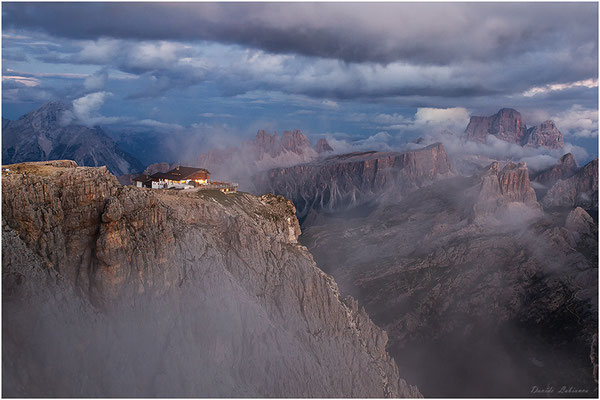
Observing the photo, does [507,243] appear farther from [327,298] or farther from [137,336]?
[137,336]

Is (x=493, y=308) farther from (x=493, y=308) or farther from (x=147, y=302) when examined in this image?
(x=147, y=302)

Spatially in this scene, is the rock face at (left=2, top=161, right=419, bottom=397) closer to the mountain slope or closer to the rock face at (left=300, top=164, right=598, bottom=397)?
the rock face at (left=300, top=164, right=598, bottom=397)

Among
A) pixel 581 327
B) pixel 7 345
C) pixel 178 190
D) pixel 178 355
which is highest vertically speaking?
pixel 178 190

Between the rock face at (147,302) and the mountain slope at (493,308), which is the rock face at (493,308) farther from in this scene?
the rock face at (147,302)

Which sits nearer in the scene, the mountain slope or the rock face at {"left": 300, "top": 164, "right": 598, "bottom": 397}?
the rock face at {"left": 300, "top": 164, "right": 598, "bottom": 397}

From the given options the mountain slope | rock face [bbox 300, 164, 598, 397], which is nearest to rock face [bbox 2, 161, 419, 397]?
rock face [bbox 300, 164, 598, 397]

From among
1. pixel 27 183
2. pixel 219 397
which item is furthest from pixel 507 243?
pixel 27 183

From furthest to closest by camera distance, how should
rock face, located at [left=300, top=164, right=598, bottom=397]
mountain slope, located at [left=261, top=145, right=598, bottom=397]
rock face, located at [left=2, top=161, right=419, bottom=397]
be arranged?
mountain slope, located at [left=261, top=145, right=598, bottom=397] < rock face, located at [left=300, top=164, right=598, bottom=397] < rock face, located at [left=2, top=161, right=419, bottom=397]

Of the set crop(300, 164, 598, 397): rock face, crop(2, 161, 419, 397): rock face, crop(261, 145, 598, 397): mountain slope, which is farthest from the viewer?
crop(261, 145, 598, 397): mountain slope

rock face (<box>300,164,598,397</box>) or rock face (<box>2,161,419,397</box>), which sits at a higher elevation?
rock face (<box>2,161,419,397</box>)
